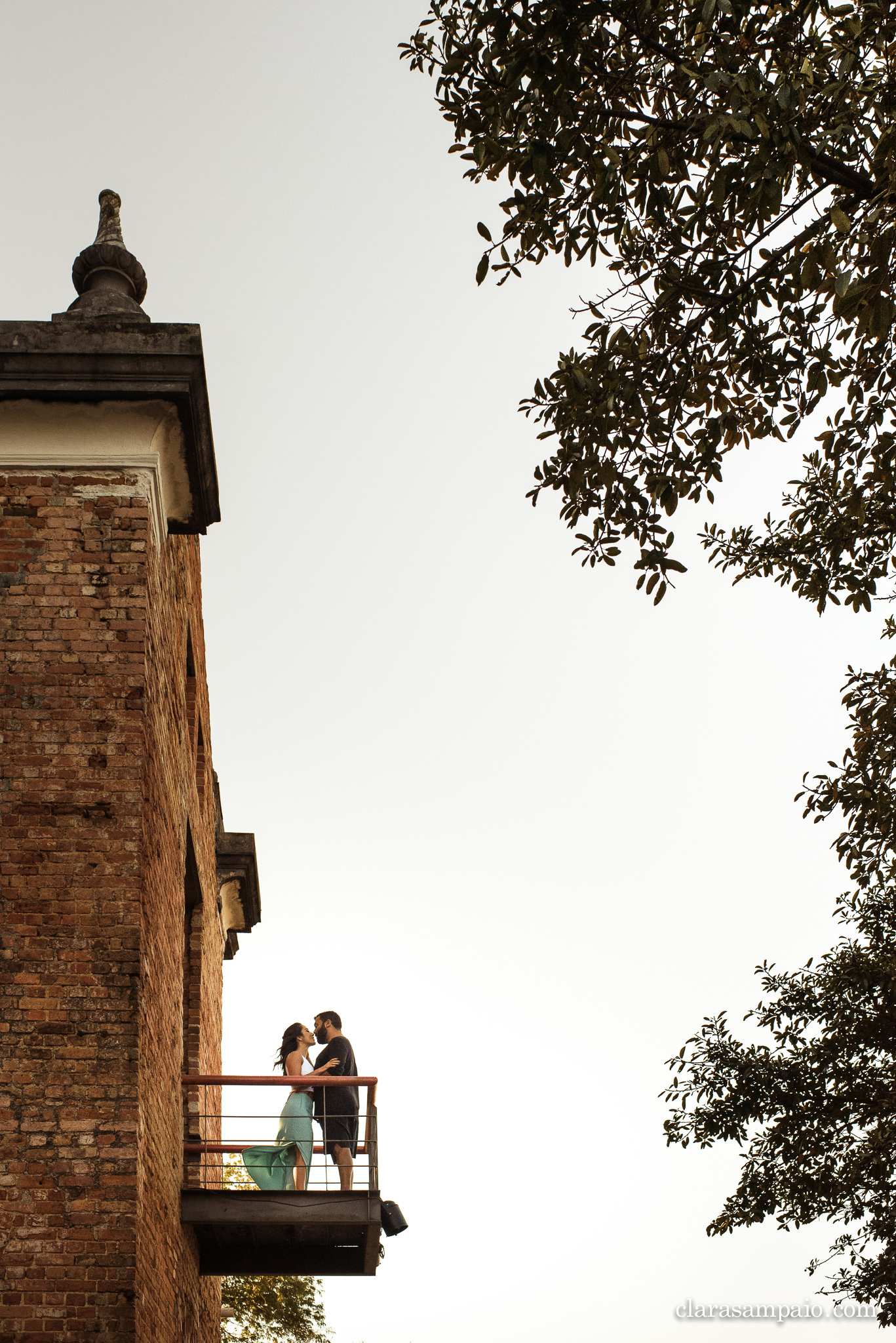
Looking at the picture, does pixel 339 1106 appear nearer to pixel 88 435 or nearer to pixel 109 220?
pixel 88 435

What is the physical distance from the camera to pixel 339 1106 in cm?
959

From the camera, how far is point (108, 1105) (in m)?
7.25

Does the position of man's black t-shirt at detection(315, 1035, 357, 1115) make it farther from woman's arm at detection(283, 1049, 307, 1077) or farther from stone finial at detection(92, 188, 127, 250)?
stone finial at detection(92, 188, 127, 250)

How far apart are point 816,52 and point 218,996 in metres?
11.3

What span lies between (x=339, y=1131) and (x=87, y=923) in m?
2.87

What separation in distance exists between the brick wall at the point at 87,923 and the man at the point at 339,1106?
1007 millimetres

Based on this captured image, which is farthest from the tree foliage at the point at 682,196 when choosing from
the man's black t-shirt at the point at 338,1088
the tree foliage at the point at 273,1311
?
the tree foliage at the point at 273,1311

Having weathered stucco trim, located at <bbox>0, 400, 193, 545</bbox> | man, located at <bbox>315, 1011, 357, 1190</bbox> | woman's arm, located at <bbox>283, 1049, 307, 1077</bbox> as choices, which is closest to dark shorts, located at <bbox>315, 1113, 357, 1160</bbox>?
man, located at <bbox>315, 1011, 357, 1190</bbox>

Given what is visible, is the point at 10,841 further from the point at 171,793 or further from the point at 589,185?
the point at 589,185

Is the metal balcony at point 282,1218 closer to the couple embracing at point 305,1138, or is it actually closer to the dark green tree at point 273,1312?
the couple embracing at point 305,1138

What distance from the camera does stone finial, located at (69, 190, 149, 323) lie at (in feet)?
30.3

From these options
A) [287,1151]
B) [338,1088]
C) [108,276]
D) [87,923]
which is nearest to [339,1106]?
[338,1088]

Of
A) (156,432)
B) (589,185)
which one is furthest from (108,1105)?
(589,185)

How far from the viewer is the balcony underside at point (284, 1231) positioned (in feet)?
30.2
